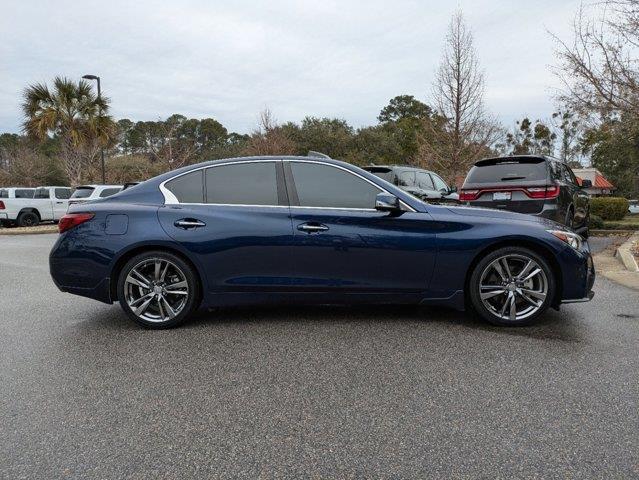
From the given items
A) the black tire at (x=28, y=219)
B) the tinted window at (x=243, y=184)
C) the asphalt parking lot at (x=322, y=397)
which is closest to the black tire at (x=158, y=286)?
the asphalt parking lot at (x=322, y=397)

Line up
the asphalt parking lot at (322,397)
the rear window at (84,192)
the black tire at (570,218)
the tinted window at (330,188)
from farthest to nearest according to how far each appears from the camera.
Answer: the rear window at (84,192), the black tire at (570,218), the tinted window at (330,188), the asphalt parking lot at (322,397)

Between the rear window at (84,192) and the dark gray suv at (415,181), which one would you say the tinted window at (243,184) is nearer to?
the dark gray suv at (415,181)

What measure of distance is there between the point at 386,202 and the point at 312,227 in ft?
2.33

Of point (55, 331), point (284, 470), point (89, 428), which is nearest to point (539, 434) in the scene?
point (284, 470)

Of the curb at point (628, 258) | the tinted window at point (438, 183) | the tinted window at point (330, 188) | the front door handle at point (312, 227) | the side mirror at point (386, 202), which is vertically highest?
the tinted window at point (438, 183)

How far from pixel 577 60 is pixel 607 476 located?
862cm

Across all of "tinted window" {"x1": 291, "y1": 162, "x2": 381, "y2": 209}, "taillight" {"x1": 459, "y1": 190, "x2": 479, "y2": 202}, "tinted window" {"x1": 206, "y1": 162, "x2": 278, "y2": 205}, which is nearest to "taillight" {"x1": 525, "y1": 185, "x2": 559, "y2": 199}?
"taillight" {"x1": 459, "y1": 190, "x2": 479, "y2": 202}

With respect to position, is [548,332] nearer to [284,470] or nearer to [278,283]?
[278,283]

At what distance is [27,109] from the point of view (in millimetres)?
24203

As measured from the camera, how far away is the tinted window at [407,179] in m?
11.4

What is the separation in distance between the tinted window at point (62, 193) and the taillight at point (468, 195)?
17590 mm

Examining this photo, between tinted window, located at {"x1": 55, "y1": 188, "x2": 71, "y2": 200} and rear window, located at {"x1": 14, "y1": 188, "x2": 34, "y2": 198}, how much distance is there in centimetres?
91

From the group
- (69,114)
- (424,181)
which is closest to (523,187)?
(424,181)

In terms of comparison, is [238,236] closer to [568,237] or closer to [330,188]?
[330,188]
